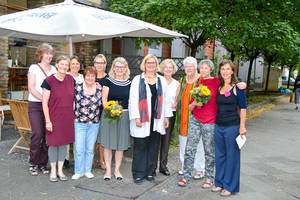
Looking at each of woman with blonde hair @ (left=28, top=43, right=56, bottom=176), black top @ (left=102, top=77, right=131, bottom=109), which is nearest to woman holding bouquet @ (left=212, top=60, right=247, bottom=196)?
black top @ (left=102, top=77, right=131, bottom=109)

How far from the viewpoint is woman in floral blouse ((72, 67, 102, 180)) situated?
15.5 ft

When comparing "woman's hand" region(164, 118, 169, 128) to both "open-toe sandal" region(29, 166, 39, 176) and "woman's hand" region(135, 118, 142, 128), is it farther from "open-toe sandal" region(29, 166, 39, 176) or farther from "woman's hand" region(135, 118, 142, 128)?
"open-toe sandal" region(29, 166, 39, 176)

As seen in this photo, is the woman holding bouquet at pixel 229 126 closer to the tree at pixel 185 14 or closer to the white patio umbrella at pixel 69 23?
the white patio umbrella at pixel 69 23

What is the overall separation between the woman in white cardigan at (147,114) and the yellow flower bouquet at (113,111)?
0.21 meters

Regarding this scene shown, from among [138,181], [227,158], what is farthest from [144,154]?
[227,158]

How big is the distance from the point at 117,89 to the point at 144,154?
1.10 meters

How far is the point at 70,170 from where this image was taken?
5.30 meters

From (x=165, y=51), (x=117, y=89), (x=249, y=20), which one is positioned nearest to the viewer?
(x=117, y=89)

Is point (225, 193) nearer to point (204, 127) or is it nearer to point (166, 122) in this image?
point (204, 127)

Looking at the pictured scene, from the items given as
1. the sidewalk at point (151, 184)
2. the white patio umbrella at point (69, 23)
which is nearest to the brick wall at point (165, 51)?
the sidewalk at point (151, 184)

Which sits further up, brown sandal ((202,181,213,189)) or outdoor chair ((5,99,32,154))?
outdoor chair ((5,99,32,154))

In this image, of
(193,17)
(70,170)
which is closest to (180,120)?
(70,170)

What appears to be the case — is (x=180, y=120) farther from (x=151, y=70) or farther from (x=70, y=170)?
(x=70, y=170)

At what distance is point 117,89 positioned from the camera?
4.72 m
